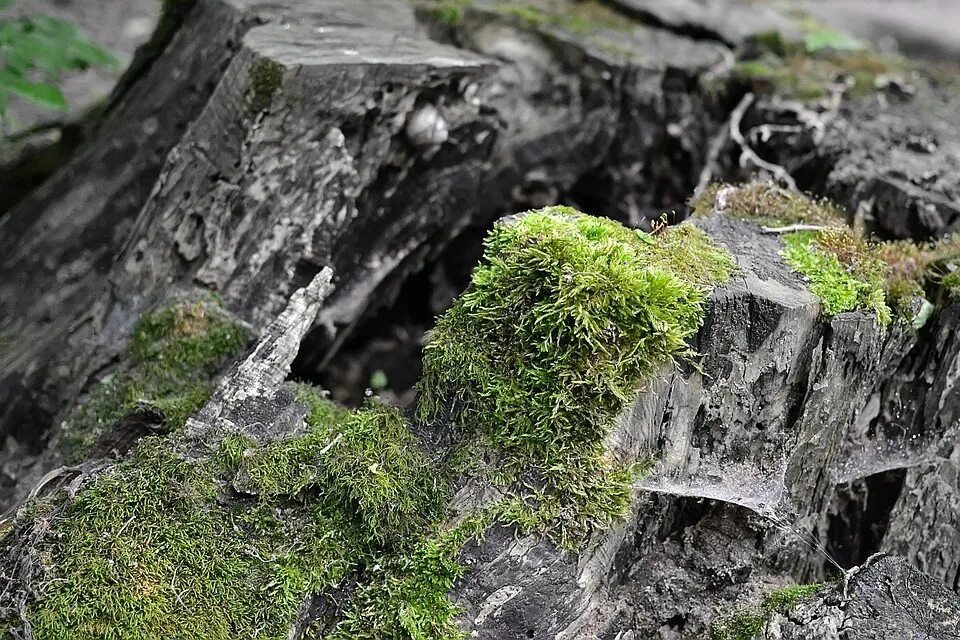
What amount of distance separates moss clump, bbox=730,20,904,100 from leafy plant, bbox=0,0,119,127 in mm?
4023

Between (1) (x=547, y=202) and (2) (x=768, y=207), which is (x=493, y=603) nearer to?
(2) (x=768, y=207)

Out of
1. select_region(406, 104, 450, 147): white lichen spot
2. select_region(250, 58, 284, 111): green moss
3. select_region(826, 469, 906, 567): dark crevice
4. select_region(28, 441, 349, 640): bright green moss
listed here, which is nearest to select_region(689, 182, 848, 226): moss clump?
select_region(826, 469, 906, 567): dark crevice

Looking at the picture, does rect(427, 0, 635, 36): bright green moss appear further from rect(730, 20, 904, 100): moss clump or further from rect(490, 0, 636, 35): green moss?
rect(730, 20, 904, 100): moss clump

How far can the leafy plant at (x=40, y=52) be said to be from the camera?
3654mm

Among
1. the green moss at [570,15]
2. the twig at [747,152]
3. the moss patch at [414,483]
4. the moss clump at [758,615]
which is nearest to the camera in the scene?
the moss patch at [414,483]

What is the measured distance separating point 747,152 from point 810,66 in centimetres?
142

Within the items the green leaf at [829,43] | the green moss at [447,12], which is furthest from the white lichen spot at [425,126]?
the green leaf at [829,43]

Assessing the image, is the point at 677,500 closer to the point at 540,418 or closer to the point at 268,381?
the point at 540,418

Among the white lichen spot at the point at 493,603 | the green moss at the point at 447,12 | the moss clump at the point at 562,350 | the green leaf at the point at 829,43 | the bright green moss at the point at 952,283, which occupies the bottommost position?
the white lichen spot at the point at 493,603

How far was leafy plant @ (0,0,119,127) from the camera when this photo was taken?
3.65 m

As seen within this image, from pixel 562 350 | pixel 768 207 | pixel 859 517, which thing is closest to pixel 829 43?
pixel 768 207

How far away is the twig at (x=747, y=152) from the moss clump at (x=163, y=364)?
283 centimetres

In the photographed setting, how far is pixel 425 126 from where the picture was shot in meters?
4.03

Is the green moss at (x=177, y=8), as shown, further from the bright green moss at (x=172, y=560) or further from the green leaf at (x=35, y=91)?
the bright green moss at (x=172, y=560)
